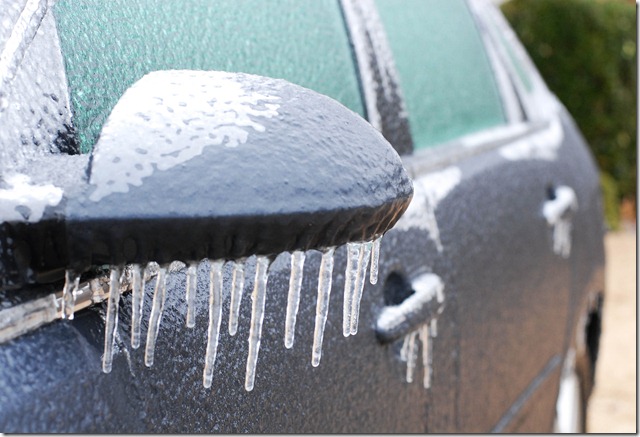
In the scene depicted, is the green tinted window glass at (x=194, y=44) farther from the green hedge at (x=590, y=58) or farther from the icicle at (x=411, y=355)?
the green hedge at (x=590, y=58)

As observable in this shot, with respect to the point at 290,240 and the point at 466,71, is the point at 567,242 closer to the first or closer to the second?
the point at 466,71

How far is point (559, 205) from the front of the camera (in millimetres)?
2436

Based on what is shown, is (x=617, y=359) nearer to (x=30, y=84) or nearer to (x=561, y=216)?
(x=561, y=216)

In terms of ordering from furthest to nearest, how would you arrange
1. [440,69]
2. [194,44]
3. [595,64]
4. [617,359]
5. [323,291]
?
[595,64]
[617,359]
[440,69]
[194,44]
[323,291]

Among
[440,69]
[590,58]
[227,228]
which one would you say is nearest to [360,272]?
[227,228]

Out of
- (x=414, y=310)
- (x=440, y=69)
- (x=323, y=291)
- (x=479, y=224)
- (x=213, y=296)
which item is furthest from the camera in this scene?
(x=440, y=69)

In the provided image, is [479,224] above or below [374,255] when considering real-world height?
below

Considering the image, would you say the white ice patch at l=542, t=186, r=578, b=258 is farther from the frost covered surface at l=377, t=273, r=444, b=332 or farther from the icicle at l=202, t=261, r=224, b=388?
the icicle at l=202, t=261, r=224, b=388

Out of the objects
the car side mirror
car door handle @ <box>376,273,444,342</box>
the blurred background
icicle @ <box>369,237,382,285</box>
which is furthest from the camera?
the blurred background

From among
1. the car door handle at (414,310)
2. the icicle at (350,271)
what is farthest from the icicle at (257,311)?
the car door handle at (414,310)

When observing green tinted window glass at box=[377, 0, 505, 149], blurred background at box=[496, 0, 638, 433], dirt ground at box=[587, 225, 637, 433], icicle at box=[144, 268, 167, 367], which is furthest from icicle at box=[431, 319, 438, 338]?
blurred background at box=[496, 0, 638, 433]

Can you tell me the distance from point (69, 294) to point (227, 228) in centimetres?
19

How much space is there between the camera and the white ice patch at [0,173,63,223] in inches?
33.3

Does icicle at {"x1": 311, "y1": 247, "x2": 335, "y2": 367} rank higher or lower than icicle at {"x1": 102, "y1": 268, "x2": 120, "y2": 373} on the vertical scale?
lower
